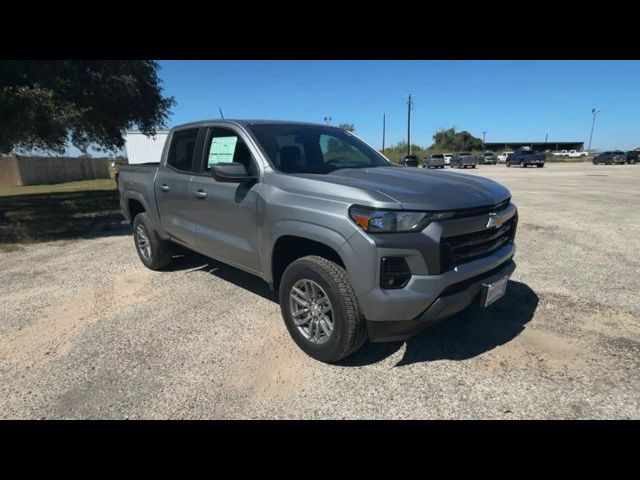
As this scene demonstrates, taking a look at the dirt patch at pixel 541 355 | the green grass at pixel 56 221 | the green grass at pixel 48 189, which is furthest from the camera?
the green grass at pixel 48 189

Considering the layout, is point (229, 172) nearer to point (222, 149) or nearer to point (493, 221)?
point (222, 149)

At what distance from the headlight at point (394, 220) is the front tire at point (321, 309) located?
17.1 inches

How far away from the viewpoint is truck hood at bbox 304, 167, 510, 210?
8.05ft

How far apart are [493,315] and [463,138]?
325ft

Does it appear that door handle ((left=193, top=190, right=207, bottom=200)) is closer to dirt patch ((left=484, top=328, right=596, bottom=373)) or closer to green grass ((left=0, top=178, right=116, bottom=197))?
dirt patch ((left=484, top=328, right=596, bottom=373))

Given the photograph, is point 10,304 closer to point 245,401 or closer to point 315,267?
point 245,401

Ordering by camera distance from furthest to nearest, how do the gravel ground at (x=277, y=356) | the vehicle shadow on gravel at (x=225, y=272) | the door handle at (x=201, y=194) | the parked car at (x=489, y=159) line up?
the parked car at (x=489, y=159), the vehicle shadow on gravel at (x=225, y=272), the door handle at (x=201, y=194), the gravel ground at (x=277, y=356)

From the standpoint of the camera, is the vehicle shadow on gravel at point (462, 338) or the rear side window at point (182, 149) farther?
the rear side window at point (182, 149)

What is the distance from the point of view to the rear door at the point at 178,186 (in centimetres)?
418

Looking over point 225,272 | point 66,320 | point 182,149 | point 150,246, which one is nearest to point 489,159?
point 225,272

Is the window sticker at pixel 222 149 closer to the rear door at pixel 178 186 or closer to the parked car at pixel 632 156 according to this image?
the rear door at pixel 178 186

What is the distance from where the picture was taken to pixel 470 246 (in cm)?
261

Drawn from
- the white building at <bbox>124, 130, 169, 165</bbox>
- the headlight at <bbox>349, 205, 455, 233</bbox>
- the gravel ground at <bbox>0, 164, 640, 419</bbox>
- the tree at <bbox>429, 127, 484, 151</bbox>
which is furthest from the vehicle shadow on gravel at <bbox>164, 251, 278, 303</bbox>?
the tree at <bbox>429, 127, 484, 151</bbox>

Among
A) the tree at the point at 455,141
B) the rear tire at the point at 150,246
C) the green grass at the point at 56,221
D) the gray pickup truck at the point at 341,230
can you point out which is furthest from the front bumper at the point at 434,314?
the tree at the point at 455,141
